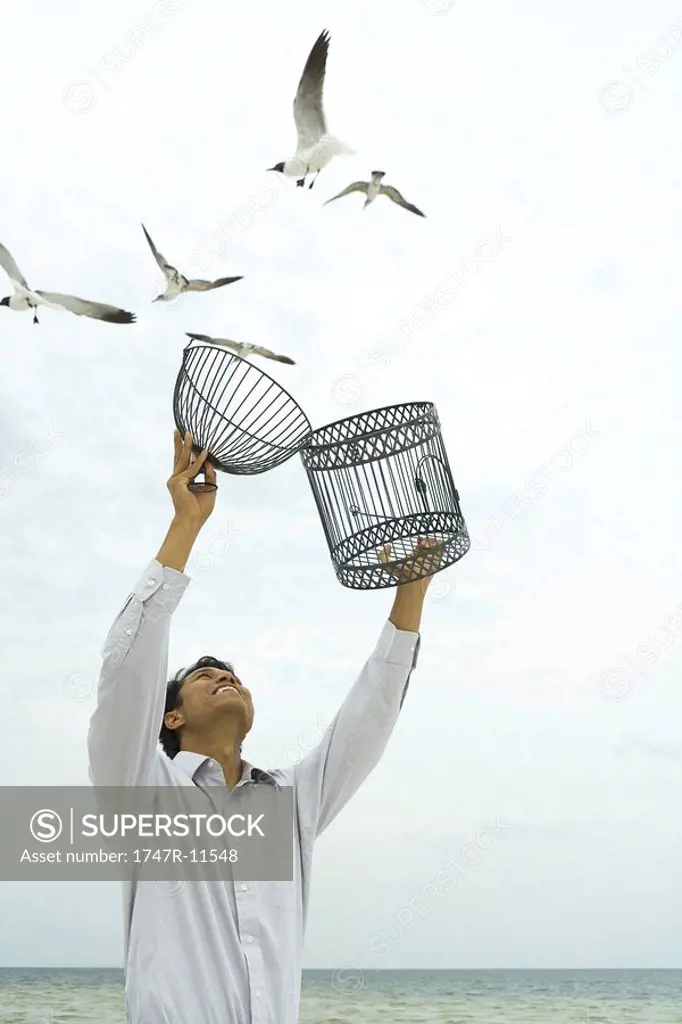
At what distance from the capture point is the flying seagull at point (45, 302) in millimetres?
3004

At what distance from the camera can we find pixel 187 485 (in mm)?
2822

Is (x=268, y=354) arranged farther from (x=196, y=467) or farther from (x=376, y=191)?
(x=376, y=191)

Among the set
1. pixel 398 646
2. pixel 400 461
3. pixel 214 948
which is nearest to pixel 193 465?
pixel 400 461

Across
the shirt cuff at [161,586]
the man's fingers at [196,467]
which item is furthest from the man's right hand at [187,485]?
the shirt cuff at [161,586]

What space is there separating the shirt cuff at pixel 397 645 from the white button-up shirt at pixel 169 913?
61 centimetres

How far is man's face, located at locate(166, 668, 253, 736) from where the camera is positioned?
3.18 m

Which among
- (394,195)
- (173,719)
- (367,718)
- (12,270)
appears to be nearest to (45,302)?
(12,270)

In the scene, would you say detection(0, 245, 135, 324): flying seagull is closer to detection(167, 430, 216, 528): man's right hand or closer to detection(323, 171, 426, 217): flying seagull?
detection(167, 430, 216, 528): man's right hand

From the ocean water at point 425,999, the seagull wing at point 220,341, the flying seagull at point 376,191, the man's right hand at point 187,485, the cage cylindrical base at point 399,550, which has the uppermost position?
the flying seagull at point 376,191

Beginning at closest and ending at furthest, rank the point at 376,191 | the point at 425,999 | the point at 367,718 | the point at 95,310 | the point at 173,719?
the point at 95,310 → the point at 367,718 → the point at 173,719 → the point at 376,191 → the point at 425,999

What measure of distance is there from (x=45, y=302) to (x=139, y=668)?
1.12m

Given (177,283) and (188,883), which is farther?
(177,283)

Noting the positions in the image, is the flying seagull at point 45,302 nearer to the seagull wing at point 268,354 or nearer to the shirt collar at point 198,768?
the seagull wing at point 268,354

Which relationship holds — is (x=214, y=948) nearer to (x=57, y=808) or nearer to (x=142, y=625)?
(x=142, y=625)
